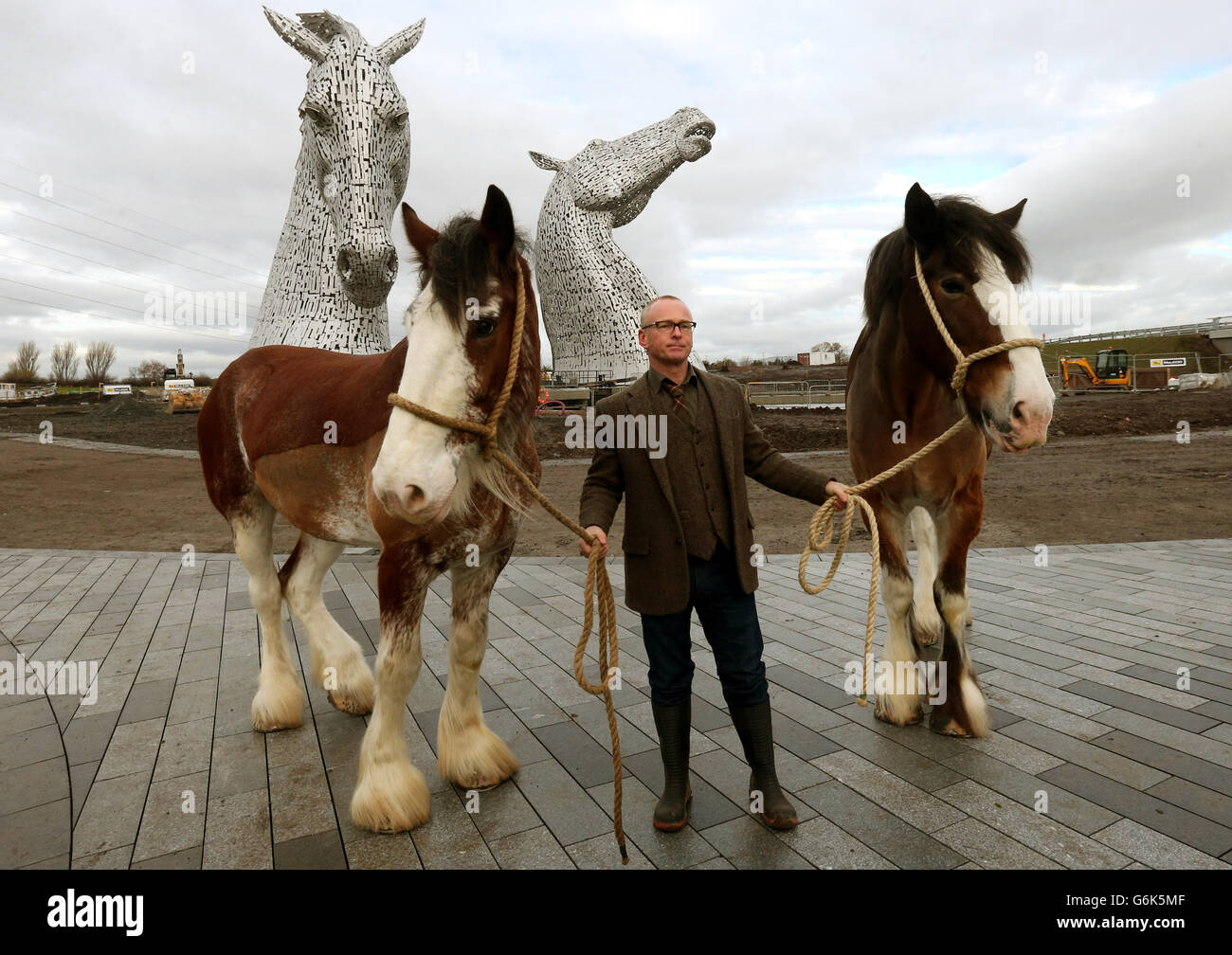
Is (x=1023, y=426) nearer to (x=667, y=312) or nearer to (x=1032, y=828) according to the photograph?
(x=667, y=312)

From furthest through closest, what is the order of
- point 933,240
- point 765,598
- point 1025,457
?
point 1025,457 → point 765,598 → point 933,240

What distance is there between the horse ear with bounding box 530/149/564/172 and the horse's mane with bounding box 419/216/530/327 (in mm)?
18431

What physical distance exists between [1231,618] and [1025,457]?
31.6 feet

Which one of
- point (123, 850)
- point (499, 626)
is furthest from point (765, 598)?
point (123, 850)

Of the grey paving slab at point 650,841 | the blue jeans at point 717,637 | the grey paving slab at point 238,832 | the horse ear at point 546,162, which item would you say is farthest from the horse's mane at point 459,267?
the horse ear at point 546,162

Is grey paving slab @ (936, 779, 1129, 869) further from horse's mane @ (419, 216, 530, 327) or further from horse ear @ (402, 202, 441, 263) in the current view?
horse ear @ (402, 202, 441, 263)

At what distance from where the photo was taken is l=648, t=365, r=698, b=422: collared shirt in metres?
2.47

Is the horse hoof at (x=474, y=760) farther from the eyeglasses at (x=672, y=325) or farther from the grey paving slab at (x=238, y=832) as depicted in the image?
the eyeglasses at (x=672, y=325)

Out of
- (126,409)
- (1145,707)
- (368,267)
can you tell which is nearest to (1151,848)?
(1145,707)

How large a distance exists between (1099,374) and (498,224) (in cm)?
3419

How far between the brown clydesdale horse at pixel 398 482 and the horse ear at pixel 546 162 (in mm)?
17323

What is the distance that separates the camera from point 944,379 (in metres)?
2.70

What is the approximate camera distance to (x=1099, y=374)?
2906 centimetres
